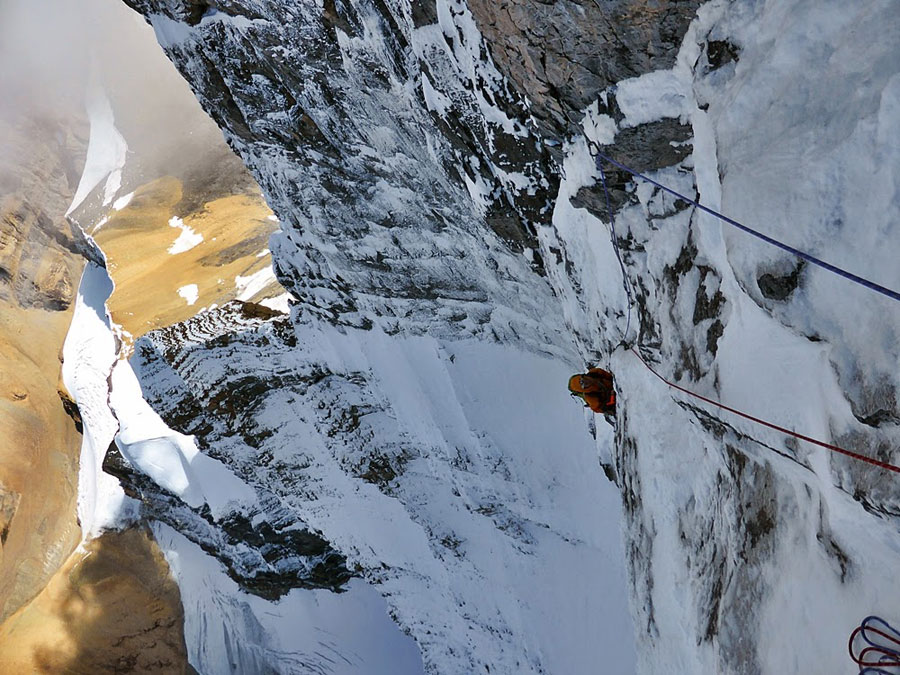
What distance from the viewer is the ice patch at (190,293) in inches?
559

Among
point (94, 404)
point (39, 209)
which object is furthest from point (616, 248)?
point (39, 209)

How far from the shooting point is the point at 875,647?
8.68 feet

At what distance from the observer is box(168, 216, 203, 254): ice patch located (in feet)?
58.8

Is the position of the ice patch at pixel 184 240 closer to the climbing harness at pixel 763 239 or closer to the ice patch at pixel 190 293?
the ice patch at pixel 190 293

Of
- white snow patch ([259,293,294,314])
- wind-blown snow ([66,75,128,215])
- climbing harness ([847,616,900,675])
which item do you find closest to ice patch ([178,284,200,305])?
white snow patch ([259,293,294,314])

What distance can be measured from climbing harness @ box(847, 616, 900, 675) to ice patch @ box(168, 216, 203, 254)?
17.5 m

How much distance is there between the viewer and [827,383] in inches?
116

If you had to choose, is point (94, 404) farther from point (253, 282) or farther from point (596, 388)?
point (596, 388)

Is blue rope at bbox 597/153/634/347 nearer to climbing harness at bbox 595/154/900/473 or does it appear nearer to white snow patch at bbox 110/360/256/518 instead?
climbing harness at bbox 595/154/900/473

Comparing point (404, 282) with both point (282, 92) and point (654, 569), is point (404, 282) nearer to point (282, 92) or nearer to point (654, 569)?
point (282, 92)

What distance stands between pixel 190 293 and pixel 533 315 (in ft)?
28.5

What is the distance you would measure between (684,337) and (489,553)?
745 cm

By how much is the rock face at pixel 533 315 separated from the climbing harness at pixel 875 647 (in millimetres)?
104

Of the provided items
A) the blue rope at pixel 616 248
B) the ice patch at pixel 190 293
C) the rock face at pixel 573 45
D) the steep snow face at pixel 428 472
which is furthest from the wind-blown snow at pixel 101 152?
the blue rope at pixel 616 248
